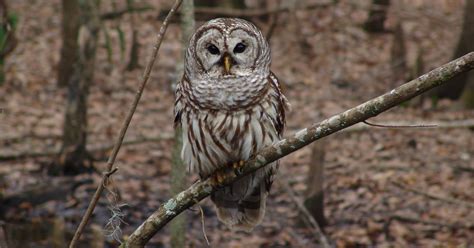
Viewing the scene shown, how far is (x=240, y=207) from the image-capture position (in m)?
5.42

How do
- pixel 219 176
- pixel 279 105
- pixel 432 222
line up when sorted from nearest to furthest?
pixel 219 176, pixel 279 105, pixel 432 222

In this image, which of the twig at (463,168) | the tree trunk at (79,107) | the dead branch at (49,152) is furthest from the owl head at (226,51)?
the twig at (463,168)

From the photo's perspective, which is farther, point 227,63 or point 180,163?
point 180,163

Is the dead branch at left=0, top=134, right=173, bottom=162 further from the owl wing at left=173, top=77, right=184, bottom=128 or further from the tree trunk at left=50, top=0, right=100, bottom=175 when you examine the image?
the owl wing at left=173, top=77, right=184, bottom=128

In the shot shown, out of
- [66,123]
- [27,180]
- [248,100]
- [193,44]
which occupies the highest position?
→ [193,44]

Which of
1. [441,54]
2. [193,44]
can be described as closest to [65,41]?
[441,54]

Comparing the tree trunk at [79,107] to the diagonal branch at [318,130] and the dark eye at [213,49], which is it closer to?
the dark eye at [213,49]

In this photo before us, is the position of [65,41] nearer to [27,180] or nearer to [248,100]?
[27,180]

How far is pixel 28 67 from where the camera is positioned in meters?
14.5

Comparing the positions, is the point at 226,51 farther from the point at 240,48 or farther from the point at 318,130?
the point at 318,130

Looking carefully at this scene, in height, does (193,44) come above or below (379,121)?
above

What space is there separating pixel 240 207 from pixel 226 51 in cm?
132

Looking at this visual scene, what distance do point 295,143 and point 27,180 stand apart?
6.96 meters

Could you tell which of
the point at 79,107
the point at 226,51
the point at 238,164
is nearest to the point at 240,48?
the point at 226,51
